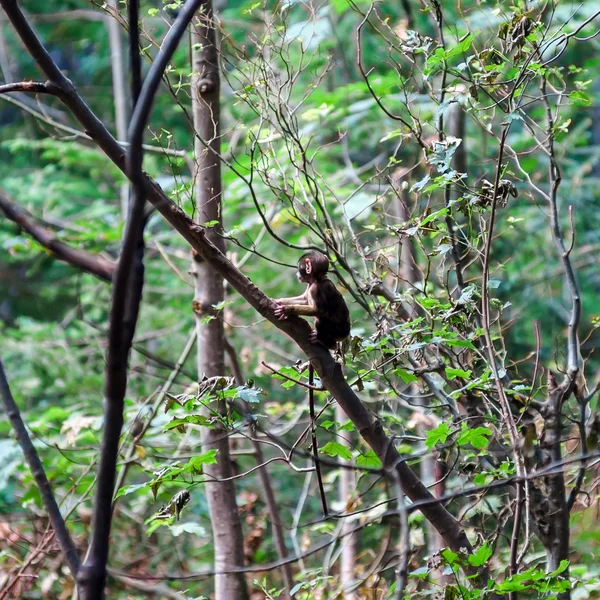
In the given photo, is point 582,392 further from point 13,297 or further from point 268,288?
point 13,297

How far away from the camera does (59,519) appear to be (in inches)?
68.6

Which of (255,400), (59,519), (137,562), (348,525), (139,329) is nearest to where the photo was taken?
(59,519)

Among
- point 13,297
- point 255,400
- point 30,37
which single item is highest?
point 13,297

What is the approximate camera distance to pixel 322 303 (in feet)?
11.0

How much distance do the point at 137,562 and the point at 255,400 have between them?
3.57 meters

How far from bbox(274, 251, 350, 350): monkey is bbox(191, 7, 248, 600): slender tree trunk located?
1.44 feet

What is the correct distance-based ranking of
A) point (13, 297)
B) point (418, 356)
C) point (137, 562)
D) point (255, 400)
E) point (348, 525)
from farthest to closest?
point (13, 297), point (137, 562), point (348, 525), point (418, 356), point (255, 400)

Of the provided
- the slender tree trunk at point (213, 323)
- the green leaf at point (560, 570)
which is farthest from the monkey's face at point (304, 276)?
the green leaf at point (560, 570)

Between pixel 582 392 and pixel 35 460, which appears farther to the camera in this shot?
pixel 582 392

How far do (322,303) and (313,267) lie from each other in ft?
0.60

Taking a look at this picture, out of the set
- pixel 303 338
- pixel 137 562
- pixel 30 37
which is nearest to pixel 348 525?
pixel 137 562

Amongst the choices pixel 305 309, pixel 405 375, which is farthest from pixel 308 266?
pixel 405 375

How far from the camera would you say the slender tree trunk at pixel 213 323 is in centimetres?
358

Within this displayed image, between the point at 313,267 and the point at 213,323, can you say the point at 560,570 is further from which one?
the point at 213,323
